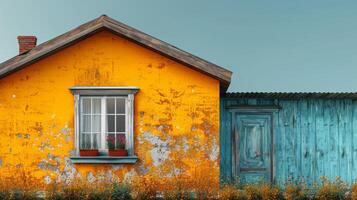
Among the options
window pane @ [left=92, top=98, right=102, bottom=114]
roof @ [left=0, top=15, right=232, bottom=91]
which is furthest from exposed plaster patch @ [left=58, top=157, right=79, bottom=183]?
roof @ [left=0, top=15, right=232, bottom=91]

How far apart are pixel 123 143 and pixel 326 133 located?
20.5 ft

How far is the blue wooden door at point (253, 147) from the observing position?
1355cm

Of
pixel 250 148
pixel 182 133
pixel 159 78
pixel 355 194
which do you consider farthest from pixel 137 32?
pixel 355 194

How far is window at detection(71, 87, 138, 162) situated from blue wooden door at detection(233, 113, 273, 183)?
148 inches

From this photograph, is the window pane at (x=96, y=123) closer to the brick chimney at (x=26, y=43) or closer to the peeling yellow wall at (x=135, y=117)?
the peeling yellow wall at (x=135, y=117)

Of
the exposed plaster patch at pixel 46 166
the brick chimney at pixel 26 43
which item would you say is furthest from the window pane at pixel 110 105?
the brick chimney at pixel 26 43

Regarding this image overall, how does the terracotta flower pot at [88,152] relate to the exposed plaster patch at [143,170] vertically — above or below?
above

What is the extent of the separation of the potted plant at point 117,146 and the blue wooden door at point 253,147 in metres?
3.80

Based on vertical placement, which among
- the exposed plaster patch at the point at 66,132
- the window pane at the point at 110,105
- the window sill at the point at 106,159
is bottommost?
the window sill at the point at 106,159

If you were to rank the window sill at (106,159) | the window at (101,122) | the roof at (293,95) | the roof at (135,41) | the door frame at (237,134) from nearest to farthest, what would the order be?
the roof at (135,41), the window sill at (106,159), the window at (101,122), the roof at (293,95), the door frame at (237,134)

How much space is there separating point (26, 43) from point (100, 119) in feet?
11.9

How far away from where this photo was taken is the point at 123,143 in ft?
37.6

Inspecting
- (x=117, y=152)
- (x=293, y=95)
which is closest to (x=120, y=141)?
(x=117, y=152)

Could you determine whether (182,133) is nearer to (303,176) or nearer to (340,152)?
(303,176)
